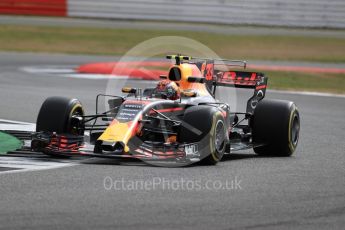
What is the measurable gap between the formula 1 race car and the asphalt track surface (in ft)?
0.72

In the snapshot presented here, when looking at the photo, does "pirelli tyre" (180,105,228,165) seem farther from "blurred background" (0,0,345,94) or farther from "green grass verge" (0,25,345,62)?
"green grass verge" (0,25,345,62)

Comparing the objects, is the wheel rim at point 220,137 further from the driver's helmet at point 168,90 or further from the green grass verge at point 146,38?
the green grass verge at point 146,38

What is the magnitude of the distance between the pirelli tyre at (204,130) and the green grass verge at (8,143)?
2.36 m

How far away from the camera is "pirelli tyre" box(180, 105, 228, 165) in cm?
1092

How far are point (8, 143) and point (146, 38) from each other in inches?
837

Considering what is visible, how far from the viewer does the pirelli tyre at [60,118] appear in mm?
11523

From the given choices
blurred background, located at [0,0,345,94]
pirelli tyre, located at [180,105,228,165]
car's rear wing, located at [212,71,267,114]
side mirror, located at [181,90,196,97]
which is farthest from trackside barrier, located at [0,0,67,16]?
pirelli tyre, located at [180,105,228,165]

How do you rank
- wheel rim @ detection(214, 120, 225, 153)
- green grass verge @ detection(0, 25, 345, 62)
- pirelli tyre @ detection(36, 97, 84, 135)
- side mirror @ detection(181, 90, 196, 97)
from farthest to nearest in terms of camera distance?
green grass verge @ detection(0, 25, 345, 62) < side mirror @ detection(181, 90, 196, 97) < pirelli tyre @ detection(36, 97, 84, 135) < wheel rim @ detection(214, 120, 225, 153)

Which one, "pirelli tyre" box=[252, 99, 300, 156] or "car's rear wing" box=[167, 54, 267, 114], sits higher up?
"car's rear wing" box=[167, 54, 267, 114]

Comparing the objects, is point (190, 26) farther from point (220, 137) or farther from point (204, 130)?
point (204, 130)

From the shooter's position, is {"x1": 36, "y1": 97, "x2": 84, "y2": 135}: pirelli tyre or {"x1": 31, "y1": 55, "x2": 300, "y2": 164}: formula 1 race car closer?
{"x1": 31, "y1": 55, "x2": 300, "y2": 164}: formula 1 race car

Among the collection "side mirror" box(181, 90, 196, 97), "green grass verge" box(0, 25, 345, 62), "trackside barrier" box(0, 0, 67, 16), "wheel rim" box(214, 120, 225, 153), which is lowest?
"green grass verge" box(0, 25, 345, 62)

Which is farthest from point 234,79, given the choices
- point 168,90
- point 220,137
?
point 220,137

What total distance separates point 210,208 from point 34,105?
9.36m
